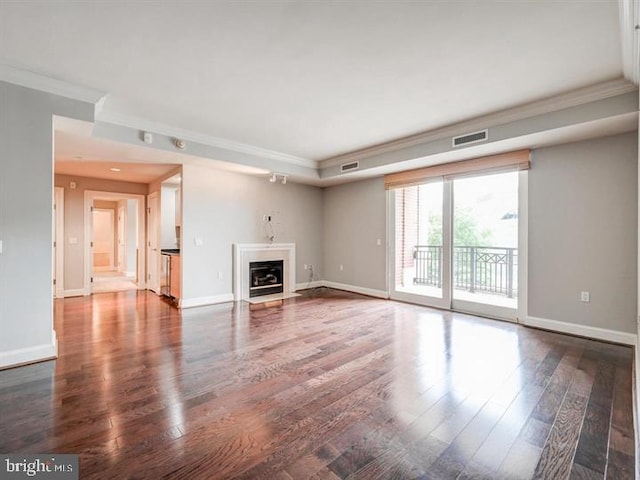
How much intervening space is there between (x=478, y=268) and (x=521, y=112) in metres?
2.37

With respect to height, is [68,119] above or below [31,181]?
above

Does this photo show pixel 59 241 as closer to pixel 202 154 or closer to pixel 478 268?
pixel 202 154

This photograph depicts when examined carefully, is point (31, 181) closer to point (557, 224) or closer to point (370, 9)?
point (370, 9)

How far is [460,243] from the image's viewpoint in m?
4.92

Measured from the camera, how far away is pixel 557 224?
3.85 metres

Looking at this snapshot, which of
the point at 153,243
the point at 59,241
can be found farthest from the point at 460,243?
the point at 59,241

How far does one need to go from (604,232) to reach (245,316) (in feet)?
15.8

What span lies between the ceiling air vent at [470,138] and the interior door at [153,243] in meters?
5.88

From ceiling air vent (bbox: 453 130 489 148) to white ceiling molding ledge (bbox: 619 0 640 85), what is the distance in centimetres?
133

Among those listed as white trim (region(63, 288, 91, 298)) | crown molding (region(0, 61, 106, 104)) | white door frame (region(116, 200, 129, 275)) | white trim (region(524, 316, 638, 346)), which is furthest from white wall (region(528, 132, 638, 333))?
white door frame (region(116, 200, 129, 275))

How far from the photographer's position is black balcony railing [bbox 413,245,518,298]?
4.51 meters

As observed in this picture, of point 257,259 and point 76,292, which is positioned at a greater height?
point 257,259

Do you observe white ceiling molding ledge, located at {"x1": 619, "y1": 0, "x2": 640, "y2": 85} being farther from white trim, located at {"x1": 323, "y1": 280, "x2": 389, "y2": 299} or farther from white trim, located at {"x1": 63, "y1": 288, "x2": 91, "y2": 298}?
white trim, located at {"x1": 63, "y1": 288, "x2": 91, "y2": 298}

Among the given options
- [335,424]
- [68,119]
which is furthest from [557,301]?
[68,119]
